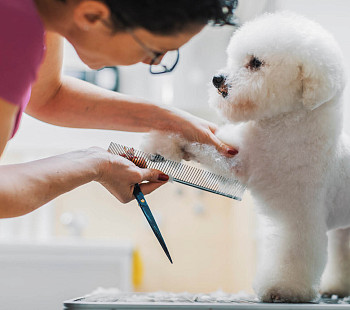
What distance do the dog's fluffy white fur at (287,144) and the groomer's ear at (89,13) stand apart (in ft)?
0.89

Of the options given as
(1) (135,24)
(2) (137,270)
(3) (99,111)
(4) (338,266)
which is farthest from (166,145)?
(2) (137,270)

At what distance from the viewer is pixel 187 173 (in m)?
0.81

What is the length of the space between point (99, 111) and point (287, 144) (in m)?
0.34

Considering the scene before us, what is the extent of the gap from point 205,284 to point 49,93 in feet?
5.94

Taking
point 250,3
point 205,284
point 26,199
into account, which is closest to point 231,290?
point 205,284

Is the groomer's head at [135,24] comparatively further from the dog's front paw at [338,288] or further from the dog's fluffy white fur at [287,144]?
the dog's front paw at [338,288]

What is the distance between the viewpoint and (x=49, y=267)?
2043 millimetres

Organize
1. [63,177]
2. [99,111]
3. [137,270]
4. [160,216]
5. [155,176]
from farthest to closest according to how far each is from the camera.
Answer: [160,216]
[137,270]
[99,111]
[155,176]
[63,177]

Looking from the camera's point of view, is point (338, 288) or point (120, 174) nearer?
point (120, 174)

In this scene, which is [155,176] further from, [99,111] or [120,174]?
[99,111]

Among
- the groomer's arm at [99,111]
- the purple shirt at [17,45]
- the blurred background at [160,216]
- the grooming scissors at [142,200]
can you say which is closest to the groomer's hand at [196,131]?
the groomer's arm at [99,111]

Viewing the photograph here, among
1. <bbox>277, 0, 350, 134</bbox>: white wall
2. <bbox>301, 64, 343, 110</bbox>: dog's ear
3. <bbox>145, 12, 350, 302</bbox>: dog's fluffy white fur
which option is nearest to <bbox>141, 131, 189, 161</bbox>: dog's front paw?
<bbox>145, 12, 350, 302</bbox>: dog's fluffy white fur

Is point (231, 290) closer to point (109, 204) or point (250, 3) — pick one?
point (109, 204)

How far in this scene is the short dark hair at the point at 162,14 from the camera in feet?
1.85
